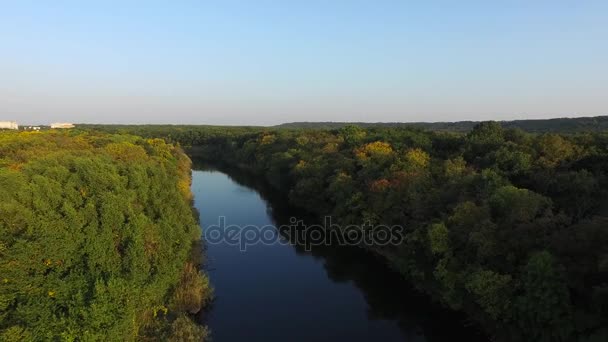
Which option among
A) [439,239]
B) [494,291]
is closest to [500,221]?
[439,239]

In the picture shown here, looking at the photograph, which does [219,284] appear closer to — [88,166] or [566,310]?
[88,166]

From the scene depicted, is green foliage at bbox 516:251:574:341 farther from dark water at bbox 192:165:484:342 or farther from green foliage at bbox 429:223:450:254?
Answer: green foliage at bbox 429:223:450:254

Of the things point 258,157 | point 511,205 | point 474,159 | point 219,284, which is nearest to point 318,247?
point 219,284

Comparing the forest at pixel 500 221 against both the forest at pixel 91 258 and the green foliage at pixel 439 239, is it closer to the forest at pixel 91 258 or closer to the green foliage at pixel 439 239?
the green foliage at pixel 439 239

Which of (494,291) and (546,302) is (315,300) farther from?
(546,302)

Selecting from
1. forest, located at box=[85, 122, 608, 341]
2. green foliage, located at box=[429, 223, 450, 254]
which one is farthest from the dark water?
green foliage, located at box=[429, 223, 450, 254]

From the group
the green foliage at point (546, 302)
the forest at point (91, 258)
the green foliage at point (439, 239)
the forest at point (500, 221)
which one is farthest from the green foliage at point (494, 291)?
the forest at point (91, 258)

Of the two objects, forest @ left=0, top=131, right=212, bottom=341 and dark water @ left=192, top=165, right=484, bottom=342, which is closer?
forest @ left=0, top=131, right=212, bottom=341
